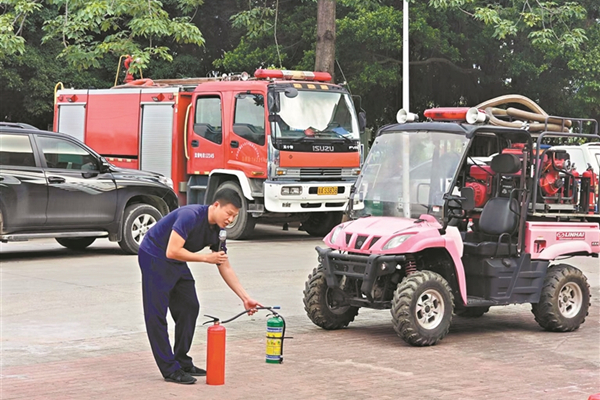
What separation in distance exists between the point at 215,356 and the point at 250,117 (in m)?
12.2

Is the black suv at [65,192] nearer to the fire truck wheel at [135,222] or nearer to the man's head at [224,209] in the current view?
Answer: the fire truck wheel at [135,222]

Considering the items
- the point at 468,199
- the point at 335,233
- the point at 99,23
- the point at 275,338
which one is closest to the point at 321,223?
the point at 99,23

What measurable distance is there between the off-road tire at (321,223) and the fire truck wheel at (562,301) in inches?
413

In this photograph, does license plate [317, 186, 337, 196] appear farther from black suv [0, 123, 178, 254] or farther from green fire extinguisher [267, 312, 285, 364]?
green fire extinguisher [267, 312, 285, 364]

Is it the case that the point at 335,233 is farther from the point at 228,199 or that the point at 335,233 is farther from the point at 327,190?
the point at 327,190

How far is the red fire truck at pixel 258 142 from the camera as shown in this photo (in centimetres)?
1972

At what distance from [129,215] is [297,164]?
12.9 feet

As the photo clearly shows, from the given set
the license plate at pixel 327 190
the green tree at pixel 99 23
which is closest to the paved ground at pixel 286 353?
the license plate at pixel 327 190

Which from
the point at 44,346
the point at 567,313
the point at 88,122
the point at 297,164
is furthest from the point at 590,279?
the point at 88,122

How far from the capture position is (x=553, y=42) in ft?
91.9

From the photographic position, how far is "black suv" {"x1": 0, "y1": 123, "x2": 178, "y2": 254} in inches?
615

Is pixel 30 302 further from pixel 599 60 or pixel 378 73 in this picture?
pixel 599 60

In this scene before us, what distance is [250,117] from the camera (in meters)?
20.0

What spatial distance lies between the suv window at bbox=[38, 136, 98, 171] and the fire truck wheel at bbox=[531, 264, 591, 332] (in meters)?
7.98
